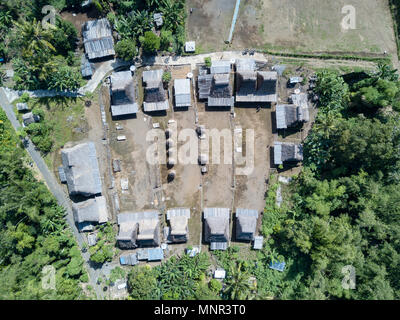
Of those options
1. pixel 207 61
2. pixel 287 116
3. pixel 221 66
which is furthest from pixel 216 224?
pixel 207 61

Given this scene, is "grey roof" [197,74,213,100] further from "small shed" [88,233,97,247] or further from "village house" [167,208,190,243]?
"small shed" [88,233,97,247]

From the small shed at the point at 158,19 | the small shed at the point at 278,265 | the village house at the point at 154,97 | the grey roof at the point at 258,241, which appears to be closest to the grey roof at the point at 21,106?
the village house at the point at 154,97

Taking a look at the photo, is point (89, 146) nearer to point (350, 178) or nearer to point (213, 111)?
point (213, 111)

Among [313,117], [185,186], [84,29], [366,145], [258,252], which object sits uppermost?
[84,29]

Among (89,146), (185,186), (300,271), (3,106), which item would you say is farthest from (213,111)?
(3,106)

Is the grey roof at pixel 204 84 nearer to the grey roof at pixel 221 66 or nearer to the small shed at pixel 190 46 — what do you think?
the grey roof at pixel 221 66

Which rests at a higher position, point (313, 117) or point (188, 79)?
point (188, 79)
